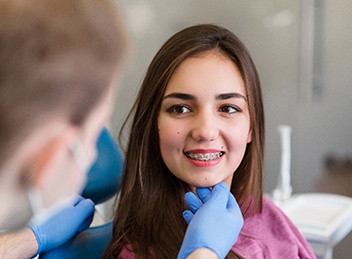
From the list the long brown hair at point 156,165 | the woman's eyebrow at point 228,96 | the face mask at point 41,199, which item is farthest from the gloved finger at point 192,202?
the face mask at point 41,199

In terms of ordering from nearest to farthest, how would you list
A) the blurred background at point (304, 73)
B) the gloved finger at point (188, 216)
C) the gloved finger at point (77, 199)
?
the gloved finger at point (188, 216) → the gloved finger at point (77, 199) → the blurred background at point (304, 73)

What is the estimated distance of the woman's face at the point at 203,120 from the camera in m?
1.10

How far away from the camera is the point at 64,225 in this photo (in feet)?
3.69

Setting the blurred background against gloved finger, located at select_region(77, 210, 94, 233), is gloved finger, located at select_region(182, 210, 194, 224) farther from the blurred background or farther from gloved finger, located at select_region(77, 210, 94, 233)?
the blurred background

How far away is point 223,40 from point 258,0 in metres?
1.59

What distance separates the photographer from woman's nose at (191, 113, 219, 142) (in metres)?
1.09

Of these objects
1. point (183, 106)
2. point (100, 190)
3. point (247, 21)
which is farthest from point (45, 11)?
point (247, 21)

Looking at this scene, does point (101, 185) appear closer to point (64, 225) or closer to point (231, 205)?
point (64, 225)

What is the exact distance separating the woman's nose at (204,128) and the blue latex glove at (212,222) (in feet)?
0.32

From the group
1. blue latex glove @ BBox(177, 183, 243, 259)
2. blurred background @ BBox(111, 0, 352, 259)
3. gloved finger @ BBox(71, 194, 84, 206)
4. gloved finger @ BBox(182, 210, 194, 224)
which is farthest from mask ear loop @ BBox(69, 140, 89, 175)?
blurred background @ BBox(111, 0, 352, 259)

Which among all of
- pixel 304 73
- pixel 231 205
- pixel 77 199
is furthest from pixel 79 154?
pixel 304 73

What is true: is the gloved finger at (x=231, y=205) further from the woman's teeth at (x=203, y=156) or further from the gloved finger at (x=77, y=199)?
the gloved finger at (x=77, y=199)

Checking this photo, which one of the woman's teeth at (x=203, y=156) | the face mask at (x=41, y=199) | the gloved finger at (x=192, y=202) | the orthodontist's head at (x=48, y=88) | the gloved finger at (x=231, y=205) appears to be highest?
the orthodontist's head at (x=48, y=88)

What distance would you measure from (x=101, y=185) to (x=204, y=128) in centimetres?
31
